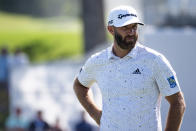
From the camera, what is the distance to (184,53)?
8859mm

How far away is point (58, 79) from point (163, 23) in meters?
3.63

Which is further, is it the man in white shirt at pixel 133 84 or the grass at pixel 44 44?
the grass at pixel 44 44

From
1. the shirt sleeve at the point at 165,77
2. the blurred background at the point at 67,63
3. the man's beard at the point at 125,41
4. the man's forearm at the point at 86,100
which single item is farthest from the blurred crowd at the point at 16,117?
the shirt sleeve at the point at 165,77

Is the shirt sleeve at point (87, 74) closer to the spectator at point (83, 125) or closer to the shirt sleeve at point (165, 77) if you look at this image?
the shirt sleeve at point (165, 77)

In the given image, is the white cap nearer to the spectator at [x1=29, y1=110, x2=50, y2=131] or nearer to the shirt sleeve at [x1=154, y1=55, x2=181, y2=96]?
the shirt sleeve at [x1=154, y1=55, x2=181, y2=96]

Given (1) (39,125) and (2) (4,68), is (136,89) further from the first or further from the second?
(2) (4,68)

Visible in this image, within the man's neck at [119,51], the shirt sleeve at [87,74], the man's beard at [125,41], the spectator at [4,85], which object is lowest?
the spectator at [4,85]

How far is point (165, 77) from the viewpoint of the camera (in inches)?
116

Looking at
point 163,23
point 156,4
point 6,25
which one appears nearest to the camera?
Result: point 163,23

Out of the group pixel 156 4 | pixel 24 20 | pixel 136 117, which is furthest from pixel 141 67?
pixel 24 20

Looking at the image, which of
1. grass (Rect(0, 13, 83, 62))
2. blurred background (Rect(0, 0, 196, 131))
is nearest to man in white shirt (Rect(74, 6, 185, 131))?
blurred background (Rect(0, 0, 196, 131))

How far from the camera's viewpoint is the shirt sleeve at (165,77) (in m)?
2.95

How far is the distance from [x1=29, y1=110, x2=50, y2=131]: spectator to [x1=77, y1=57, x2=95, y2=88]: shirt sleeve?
18.9 feet

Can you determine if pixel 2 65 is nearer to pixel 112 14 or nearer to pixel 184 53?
pixel 184 53
